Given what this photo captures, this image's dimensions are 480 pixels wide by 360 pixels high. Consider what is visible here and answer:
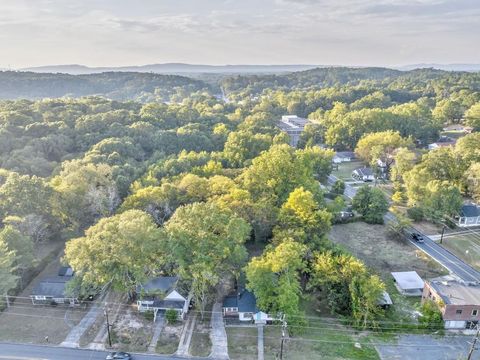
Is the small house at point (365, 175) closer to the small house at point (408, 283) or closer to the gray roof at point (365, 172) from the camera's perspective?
the gray roof at point (365, 172)

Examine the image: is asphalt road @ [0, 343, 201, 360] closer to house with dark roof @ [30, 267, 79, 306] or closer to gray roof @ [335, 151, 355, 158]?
house with dark roof @ [30, 267, 79, 306]

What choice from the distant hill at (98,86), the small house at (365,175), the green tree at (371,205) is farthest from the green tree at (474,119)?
the distant hill at (98,86)

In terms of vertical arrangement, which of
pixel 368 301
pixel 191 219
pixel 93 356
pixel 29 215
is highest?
pixel 191 219

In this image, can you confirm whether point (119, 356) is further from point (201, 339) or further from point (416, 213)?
point (416, 213)


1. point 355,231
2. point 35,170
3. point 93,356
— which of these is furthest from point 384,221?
point 35,170

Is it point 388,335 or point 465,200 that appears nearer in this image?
point 388,335

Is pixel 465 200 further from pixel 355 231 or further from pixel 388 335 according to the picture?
pixel 388 335
